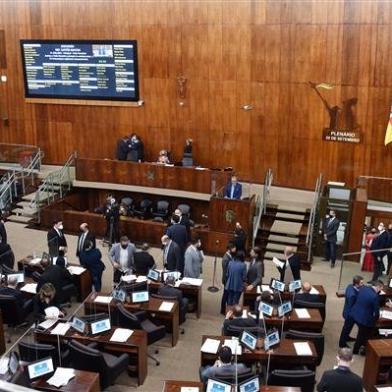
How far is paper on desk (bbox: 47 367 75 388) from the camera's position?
6.55 metres

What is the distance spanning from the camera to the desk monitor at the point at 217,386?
6.23 meters

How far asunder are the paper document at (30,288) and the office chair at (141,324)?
2.00m

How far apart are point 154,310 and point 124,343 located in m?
1.19

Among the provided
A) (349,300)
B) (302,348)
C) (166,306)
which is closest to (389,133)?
(349,300)

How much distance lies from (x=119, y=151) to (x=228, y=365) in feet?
36.5

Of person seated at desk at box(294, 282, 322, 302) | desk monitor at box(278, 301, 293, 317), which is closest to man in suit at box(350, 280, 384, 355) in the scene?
person seated at desk at box(294, 282, 322, 302)

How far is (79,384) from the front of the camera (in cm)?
657

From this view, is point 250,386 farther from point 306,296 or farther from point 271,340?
point 306,296

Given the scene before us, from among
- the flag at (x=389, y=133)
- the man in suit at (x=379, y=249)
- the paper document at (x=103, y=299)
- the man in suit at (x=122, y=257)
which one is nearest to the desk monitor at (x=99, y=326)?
the paper document at (x=103, y=299)

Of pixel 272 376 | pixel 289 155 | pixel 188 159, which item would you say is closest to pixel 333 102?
pixel 289 155

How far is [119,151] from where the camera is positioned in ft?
55.4

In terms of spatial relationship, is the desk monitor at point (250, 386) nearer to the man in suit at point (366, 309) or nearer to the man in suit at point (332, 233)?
Result: the man in suit at point (366, 309)

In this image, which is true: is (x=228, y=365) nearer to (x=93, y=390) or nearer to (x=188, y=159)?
(x=93, y=390)

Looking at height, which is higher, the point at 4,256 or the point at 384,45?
the point at 384,45
